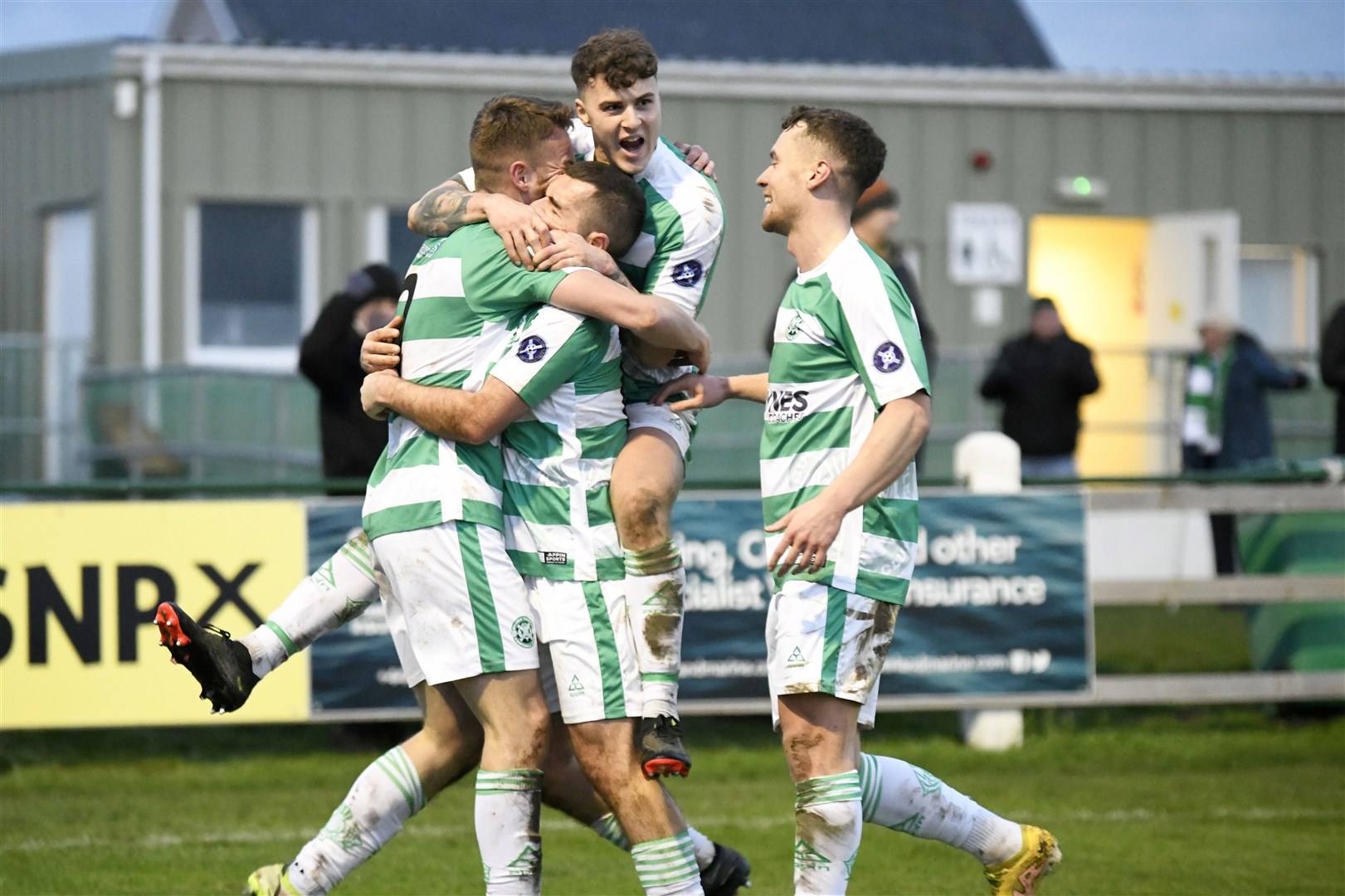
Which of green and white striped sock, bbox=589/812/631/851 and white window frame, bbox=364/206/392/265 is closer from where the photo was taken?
green and white striped sock, bbox=589/812/631/851

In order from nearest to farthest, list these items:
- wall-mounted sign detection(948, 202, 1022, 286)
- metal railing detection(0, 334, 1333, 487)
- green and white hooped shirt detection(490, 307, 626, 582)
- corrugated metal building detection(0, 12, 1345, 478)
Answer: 1. green and white hooped shirt detection(490, 307, 626, 582)
2. metal railing detection(0, 334, 1333, 487)
3. corrugated metal building detection(0, 12, 1345, 478)
4. wall-mounted sign detection(948, 202, 1022, 286)

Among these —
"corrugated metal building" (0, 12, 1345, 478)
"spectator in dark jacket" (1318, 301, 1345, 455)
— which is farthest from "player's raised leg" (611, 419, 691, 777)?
"corrugated metal building" (0, 12, 1345, 478)

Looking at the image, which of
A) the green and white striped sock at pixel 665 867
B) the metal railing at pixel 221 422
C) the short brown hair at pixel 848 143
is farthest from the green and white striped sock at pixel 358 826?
the metal railing at pixel 221 422

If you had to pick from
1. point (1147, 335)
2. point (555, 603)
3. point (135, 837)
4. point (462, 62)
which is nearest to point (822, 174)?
point (555, 603)

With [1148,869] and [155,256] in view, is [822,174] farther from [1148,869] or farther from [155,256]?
[155,256]

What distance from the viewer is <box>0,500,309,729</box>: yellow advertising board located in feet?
29.4

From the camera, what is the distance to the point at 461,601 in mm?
5035

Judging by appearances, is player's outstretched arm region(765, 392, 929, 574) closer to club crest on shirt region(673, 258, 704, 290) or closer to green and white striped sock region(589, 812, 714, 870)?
club crest on shirt region(673, 258, 704, 290)

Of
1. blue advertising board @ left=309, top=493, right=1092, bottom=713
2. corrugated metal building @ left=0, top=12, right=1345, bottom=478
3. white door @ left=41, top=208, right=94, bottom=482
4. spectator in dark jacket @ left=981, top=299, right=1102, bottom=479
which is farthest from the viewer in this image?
corrugated metal building @ left=0, top=12, right=1345, bottom=478

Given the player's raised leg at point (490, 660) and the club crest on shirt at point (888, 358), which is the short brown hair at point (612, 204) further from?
the player's raised leg at point (490, 660)

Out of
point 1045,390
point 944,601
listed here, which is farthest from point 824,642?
point 1045,390

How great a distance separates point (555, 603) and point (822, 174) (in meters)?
1.41

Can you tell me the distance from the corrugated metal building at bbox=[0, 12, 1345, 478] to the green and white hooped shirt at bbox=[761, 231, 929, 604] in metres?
11.0

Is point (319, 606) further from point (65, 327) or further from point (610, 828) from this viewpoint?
point (65, 327)
